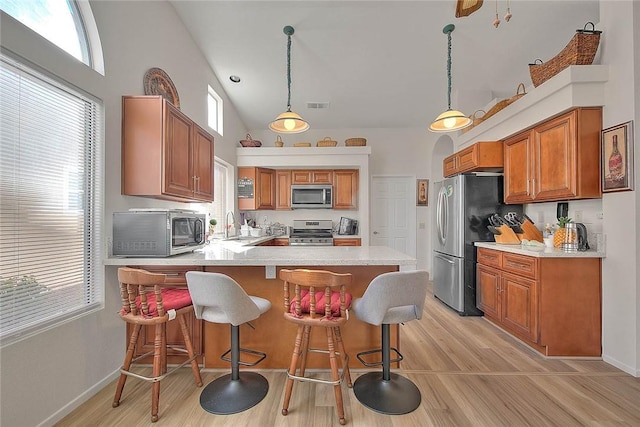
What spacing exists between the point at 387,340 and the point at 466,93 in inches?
155

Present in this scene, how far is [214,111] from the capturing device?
Result: 14.1 ft

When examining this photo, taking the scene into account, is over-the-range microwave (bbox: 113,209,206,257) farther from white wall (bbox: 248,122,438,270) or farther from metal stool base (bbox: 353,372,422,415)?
white wall (bbox: 248,122,438,270)

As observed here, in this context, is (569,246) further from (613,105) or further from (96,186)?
(96,186)

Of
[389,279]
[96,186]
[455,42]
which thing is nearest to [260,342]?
[389,279]

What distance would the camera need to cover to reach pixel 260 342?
2.19 metres

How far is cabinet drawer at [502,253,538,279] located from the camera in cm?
252

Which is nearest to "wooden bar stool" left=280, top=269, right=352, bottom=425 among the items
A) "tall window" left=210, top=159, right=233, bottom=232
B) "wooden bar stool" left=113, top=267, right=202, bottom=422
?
"wooden bar stool" left=113, top=267, right=202, bottom=422

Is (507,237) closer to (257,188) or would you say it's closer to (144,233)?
(144,233)

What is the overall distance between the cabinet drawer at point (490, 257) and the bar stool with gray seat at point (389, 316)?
68.8 inches

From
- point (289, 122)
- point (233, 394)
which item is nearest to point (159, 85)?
point (289, 122)

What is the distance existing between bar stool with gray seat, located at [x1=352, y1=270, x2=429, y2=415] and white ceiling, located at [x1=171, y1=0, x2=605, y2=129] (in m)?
3.09

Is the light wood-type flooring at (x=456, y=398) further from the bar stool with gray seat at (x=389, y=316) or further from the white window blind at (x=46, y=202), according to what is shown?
the white window blind at (x=46, y=202)

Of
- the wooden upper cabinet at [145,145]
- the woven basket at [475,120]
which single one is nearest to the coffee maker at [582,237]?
the woven basket at [475,120]

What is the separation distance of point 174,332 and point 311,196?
3367 millimetres
